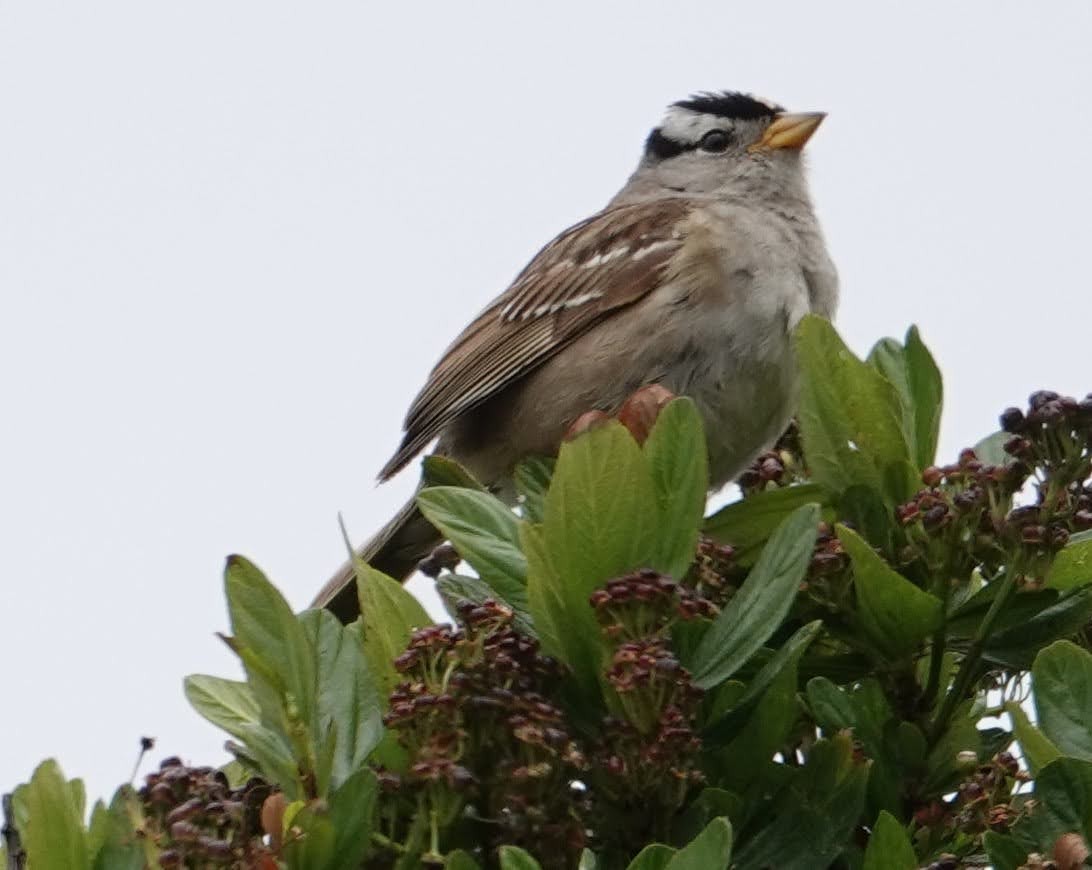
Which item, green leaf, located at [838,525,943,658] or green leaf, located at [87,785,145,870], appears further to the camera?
green leaf, located at [838,525,943,658]

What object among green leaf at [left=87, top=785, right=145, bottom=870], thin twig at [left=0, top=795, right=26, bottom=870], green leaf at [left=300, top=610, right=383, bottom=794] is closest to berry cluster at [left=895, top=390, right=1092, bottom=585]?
green leaf at [left=300, top=610, right=383, bottom=794]

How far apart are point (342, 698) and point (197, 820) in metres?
0.25

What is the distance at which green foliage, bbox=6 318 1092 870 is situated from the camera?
65.9 inches

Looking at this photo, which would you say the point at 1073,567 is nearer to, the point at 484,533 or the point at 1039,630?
the point at 1039,630

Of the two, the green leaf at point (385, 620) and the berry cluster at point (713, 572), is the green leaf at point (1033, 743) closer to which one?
the berry cluster at point (713, 572)

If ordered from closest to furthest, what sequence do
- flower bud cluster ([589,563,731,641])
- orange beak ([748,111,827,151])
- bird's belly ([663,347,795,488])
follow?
flower bud cluster ([589,563,731,641]) → bird's belly ([663,347,795,488]) → orange beak ([748,111,827,151])

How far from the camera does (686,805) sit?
1.79 meters

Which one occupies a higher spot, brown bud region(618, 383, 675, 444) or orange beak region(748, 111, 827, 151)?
orange beak region(748, 111, 827, 151)

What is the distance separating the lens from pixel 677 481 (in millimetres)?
1936

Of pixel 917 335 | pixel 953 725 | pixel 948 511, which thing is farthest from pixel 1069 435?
pixel 917 335

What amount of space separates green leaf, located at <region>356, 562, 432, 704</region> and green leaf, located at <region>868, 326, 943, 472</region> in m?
0.73

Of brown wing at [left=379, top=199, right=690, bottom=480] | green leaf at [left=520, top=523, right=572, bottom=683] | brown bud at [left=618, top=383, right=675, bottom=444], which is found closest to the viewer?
green leaf at [left=520, top=523, right=572, bottom=683]

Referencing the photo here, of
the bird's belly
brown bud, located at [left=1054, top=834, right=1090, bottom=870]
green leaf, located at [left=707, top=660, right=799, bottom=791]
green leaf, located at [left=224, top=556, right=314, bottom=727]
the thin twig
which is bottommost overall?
brown bud, located at [left=1054, top=834, right=1090, bottom=870]

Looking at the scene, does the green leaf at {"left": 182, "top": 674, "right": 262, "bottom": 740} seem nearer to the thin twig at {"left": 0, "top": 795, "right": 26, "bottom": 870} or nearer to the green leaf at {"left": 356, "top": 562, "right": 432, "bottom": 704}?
the green leaf at {"left": 356, "top": 562, "right": 432, "bottom": 704}
